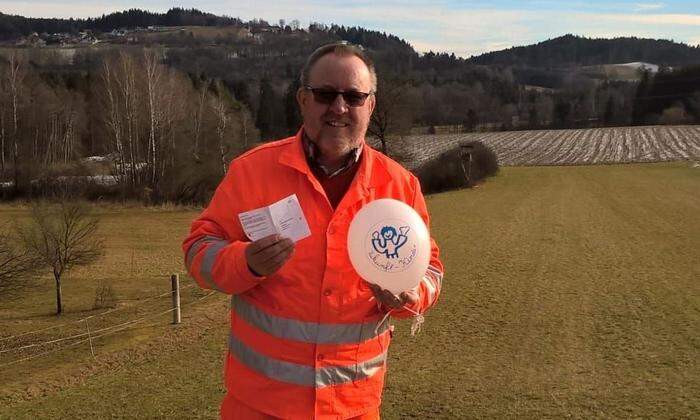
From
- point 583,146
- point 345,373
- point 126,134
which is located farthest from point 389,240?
point 583,146

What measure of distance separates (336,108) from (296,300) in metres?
0.84

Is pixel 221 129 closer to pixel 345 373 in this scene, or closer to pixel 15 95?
pixel 15 95

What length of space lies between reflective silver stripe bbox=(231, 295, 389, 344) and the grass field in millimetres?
5911

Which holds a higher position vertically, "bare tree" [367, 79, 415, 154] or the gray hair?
the gray hair

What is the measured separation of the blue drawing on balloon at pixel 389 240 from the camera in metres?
2.51

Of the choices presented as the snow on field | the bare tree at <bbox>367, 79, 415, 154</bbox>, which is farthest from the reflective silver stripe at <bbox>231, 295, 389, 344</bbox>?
the snow on field

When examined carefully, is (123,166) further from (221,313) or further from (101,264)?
(221,313)

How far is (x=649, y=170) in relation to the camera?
52.9 meters

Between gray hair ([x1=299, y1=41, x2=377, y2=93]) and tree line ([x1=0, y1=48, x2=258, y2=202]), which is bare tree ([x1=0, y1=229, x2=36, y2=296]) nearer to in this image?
gray hair ([x1=299, y1=41, x2=377, y2=93])

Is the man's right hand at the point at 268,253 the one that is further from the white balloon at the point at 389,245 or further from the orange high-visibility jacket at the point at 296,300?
the white balloon at the point at 389,245

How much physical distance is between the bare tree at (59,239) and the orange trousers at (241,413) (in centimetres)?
1516

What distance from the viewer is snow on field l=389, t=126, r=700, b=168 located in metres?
63.1

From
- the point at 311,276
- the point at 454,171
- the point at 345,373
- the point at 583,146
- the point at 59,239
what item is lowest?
the point at 583,146

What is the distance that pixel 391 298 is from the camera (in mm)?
2510
